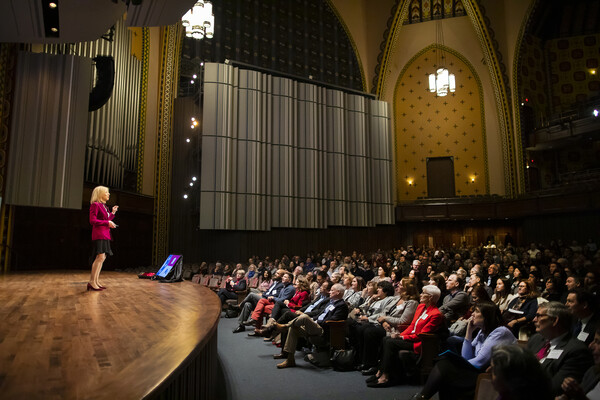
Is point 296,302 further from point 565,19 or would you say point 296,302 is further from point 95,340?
point 565,19

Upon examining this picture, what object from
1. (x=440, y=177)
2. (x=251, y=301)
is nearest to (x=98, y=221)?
(x=251, y=301)

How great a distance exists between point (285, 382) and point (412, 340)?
4.00ft

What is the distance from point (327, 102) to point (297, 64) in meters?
1.80

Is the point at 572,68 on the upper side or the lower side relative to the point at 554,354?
upper

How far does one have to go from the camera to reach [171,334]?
2.76 m

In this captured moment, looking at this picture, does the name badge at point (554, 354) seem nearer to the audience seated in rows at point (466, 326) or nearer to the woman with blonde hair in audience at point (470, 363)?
the audience seated in rows at point (466, 326)

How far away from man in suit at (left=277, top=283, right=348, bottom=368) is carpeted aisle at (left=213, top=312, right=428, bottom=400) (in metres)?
0.18

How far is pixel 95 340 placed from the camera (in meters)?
2.60

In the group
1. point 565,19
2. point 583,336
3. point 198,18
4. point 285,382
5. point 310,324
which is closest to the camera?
point 583,336

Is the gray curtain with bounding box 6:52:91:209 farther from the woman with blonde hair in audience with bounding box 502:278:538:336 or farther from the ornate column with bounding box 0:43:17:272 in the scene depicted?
the woman with blonde hair in audience with bounding box 502:278:538:336

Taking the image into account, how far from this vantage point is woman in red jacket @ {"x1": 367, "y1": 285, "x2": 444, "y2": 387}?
155 inches

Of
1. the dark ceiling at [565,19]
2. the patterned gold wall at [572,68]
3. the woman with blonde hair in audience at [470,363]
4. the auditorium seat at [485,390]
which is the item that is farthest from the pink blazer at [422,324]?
the dark ceiling at [565,19]

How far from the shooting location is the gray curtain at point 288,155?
12.6 meters

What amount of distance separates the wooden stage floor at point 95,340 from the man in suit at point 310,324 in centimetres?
95
